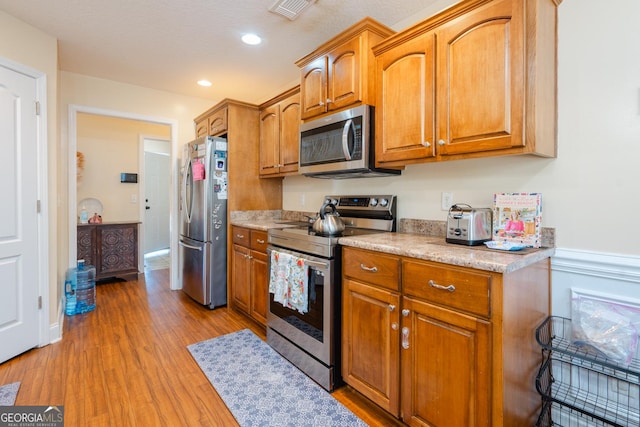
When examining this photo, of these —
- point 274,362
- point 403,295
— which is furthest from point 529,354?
point 274,362

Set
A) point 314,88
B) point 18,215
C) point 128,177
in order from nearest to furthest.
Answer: point 18,215, point 314,88, point 128,177

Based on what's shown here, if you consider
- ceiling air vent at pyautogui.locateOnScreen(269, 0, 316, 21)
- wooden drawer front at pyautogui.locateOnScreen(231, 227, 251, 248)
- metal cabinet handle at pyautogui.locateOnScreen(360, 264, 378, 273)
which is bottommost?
metal cabinet handle at pyautogui.locateOnScreen(360, 264, 378, 273)

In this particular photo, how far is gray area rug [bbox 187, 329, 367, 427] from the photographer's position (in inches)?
65.7

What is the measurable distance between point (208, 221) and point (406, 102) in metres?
2.28

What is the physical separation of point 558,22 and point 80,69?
4.10 m

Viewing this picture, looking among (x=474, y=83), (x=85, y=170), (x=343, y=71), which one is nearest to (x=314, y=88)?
(x=343, y=71)

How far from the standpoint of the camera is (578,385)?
152 cm

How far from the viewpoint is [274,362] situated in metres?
A: 2.24

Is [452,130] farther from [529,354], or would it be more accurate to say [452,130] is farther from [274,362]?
[274,362]

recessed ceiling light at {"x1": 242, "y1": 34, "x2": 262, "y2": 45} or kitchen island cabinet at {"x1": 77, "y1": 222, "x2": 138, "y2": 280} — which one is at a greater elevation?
recessed ceiling light at {"x1": 242, "y1": 34, "x2": 262, "y2": 45}

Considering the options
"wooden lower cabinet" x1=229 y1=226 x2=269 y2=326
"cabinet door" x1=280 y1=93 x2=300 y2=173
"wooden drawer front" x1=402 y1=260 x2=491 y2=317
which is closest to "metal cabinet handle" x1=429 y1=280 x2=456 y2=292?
"wooden drawer front" x1=402 y1=260 x2=491 y2=317

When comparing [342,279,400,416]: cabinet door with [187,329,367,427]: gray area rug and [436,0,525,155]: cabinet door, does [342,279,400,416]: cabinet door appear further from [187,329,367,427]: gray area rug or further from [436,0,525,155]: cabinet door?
[436,0,525,155]: cabinet door

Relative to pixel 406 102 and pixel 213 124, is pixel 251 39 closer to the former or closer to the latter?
pixel 213 124

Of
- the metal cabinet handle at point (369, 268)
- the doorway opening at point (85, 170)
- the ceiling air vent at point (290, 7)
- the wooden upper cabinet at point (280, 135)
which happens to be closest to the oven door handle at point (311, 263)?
the metal cabinet handle at point (369, 268)
